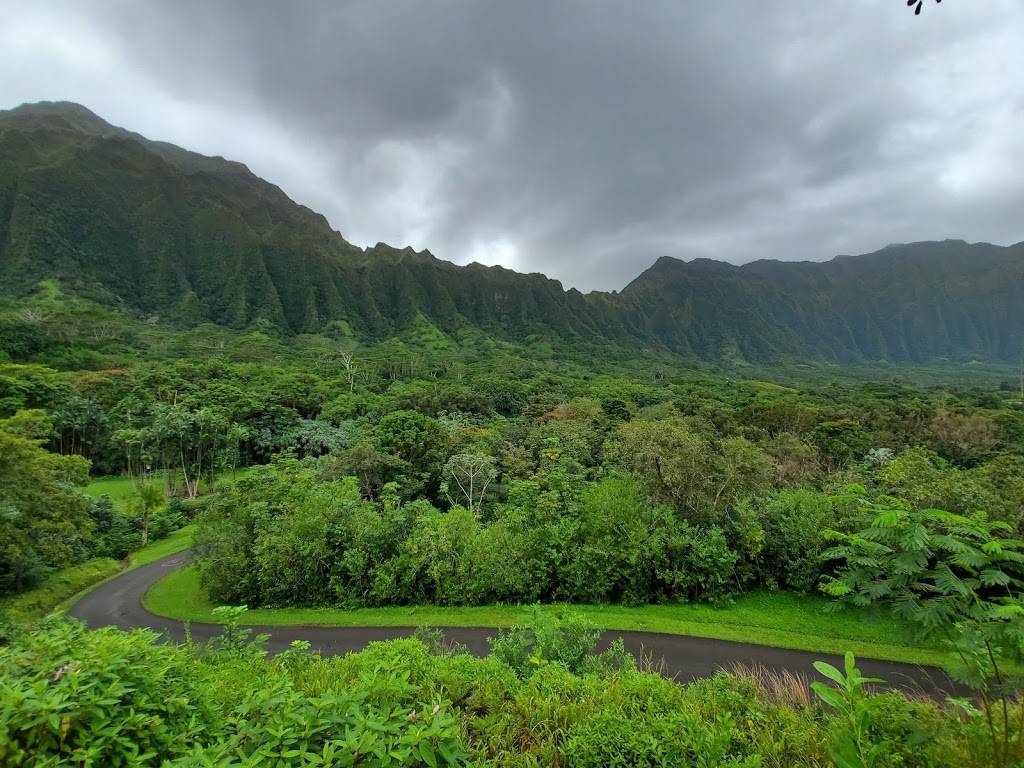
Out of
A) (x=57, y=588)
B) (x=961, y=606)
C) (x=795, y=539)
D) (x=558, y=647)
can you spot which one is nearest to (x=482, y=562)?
(x=558, y=647)

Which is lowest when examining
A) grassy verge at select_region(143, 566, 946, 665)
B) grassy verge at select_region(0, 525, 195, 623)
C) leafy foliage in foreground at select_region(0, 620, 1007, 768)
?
→ grassy verge at select_region(143, 566, 946, 665)

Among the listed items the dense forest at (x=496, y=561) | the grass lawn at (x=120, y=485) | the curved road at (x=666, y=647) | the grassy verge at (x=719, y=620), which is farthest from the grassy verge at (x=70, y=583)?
the grass lawn at (x=120, y=485)

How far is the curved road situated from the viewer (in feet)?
34.8

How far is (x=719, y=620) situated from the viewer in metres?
13.6

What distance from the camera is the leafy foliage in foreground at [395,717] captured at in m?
2.23

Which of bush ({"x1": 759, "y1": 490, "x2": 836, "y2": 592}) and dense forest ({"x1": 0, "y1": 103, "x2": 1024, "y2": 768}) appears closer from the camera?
dense forest ({"x1": 0, "y1": 103, "x2": 1024, "y2": 768})

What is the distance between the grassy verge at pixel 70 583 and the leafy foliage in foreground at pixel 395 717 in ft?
62.9

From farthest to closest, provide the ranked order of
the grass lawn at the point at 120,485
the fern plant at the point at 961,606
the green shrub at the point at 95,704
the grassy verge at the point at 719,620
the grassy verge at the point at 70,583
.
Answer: the grass lawn at the point at 120,485, the grassy verge at the point at 70,583, the grassy verge at the point at 719,620, the fern plant at the point at 961,606, the green shrub at the point at 95,704

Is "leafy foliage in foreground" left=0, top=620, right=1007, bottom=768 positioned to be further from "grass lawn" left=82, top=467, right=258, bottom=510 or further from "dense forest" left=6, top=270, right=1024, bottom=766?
"grass lawn" left=82, top=467, right=258, bottom=510

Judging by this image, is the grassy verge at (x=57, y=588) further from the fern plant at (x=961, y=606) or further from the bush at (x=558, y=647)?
the fern plant at (x=961, y=606)

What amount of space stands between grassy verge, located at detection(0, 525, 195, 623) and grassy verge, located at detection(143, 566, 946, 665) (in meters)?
7.10

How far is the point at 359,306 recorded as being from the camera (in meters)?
169

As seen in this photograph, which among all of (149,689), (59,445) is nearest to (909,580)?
(149,689)

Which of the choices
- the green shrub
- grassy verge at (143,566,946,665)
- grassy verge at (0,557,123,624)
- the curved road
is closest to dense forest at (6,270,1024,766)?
the green shrub
